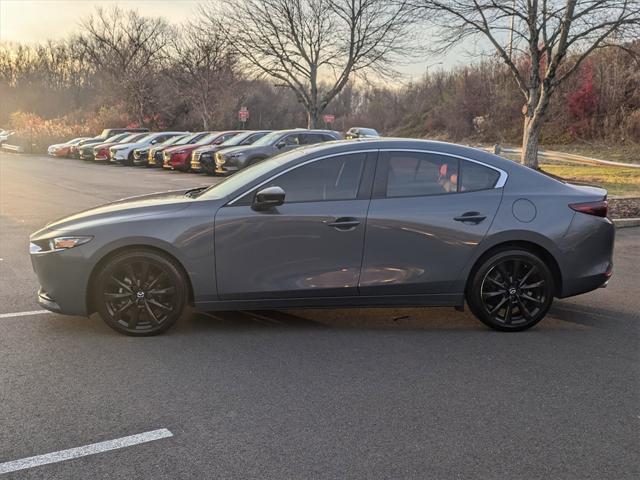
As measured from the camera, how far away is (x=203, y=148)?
21.6 meters

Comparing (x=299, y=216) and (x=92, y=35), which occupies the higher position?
(x=92, y=35)

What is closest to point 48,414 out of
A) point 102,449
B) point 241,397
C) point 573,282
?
point 102,449

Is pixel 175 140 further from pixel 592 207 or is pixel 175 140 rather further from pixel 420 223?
pixel 592 207

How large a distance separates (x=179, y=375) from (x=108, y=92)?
6192 cm

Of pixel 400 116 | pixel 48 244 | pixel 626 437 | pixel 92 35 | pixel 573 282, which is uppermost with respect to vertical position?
pixel 92 35

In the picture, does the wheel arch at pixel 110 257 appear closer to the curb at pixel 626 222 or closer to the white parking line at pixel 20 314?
the white parking line at pixel 20 314

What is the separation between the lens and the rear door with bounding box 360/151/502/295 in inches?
194

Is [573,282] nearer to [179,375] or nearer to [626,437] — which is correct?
[626,437]

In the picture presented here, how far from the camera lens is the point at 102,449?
315 cm

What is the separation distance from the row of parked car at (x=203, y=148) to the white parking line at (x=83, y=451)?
984 centimetres

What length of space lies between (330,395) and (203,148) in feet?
61.4

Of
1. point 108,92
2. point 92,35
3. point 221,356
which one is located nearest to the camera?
point 221,356

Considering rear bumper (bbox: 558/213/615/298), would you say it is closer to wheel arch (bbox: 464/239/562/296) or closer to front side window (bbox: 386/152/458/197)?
wheel arch (bbox: 464/239/562/296)

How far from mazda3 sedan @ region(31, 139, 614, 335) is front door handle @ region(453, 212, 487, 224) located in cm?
1
